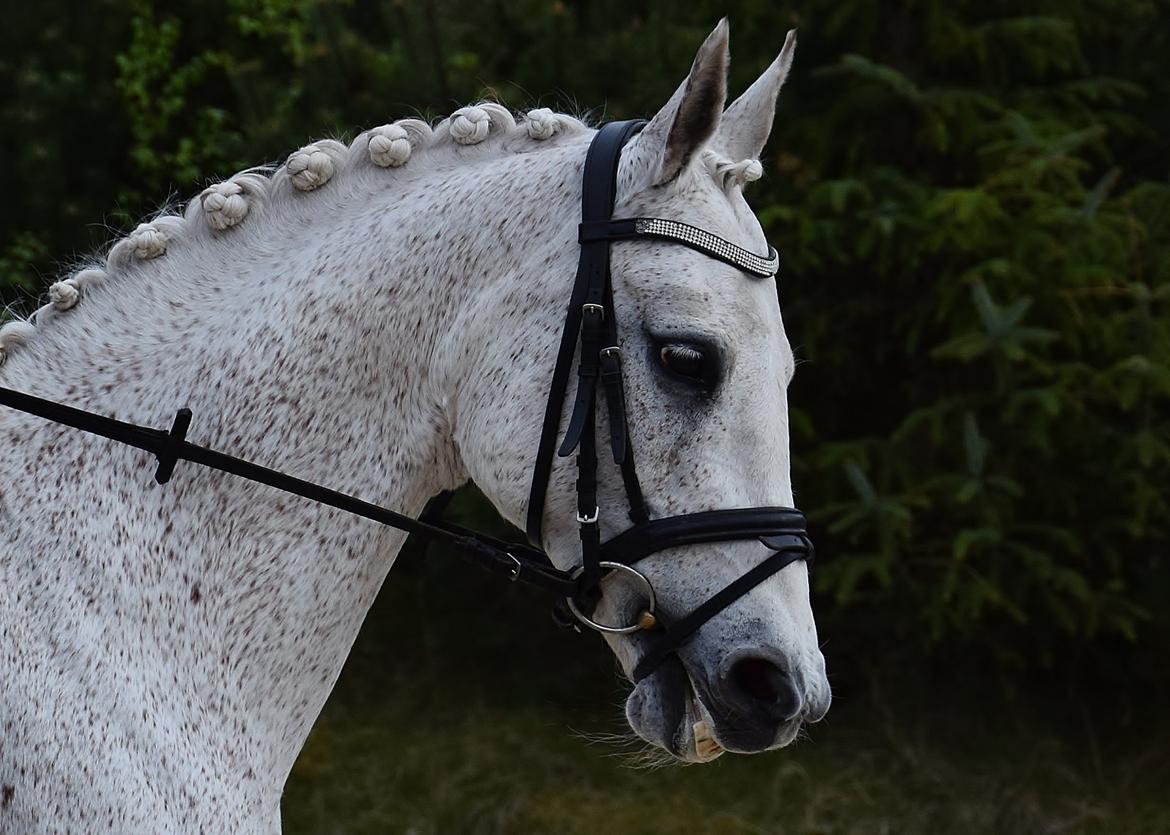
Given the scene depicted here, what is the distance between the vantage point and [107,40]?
679cm

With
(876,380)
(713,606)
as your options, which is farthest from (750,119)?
(876,380)

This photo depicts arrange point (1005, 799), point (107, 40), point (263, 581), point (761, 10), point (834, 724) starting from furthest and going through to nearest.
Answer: point (107, 40)
point (834, 724)
point (1005, 799)
point (761, 10)
point (263, 581)

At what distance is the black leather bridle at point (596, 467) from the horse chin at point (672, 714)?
3 cm

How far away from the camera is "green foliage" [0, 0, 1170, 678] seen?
5.18 meters

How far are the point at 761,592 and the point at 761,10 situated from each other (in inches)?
157

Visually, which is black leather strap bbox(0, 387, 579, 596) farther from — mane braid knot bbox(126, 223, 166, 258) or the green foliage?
the green foliage

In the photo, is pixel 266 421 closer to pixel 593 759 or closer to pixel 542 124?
pixel 542 124

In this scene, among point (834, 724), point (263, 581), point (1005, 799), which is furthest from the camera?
point (834, 724)

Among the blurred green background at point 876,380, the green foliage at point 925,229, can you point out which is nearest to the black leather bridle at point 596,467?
the green foliage at point 925,229

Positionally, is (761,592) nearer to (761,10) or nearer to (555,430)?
(555,430)

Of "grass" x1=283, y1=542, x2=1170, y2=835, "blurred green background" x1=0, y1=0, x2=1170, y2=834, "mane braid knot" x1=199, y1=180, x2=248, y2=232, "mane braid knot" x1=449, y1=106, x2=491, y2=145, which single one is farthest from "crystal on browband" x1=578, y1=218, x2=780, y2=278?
"grass" x1=283, y1=542, x2=1170, y2=835

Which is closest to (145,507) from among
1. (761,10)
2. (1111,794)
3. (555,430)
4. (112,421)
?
(112,421)

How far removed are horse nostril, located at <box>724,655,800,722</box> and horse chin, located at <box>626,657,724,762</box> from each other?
90mm

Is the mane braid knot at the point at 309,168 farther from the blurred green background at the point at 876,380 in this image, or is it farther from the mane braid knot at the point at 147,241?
the blurred green background at the point at 876,380
